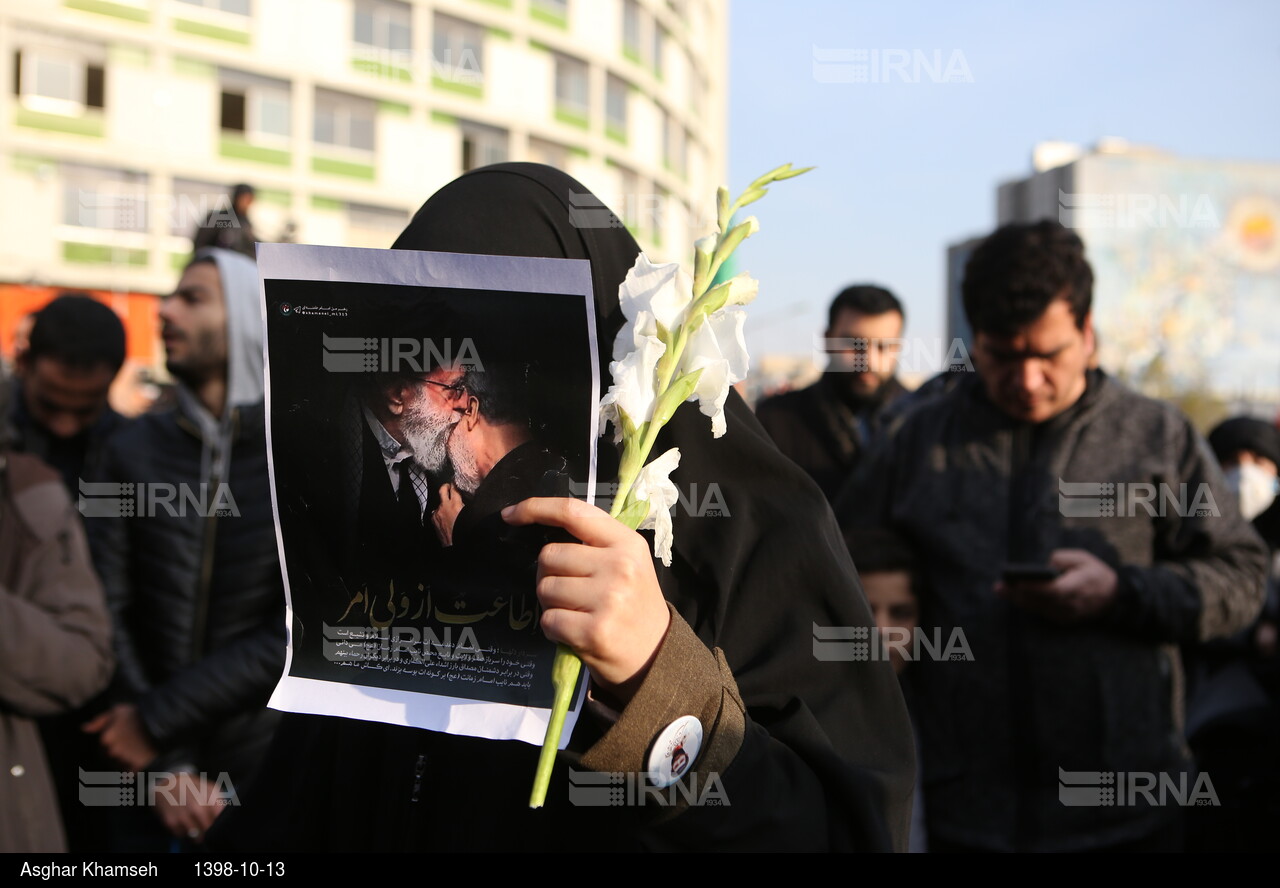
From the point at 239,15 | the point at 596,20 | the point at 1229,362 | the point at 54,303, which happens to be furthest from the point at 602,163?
the point at 1229,362

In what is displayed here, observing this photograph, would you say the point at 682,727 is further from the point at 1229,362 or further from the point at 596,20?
the point at 1229,362

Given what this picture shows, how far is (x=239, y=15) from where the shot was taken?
22938mm

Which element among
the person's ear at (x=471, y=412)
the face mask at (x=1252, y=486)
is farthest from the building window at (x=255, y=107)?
the person's ear at (x=471, y=412)

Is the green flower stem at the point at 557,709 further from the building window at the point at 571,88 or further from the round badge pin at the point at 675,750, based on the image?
the building window at the point at 571,88

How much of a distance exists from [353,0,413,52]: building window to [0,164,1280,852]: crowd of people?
2356cm

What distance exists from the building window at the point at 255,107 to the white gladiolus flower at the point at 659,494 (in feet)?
80.5

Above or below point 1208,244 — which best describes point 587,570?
below

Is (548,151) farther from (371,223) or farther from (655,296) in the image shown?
(655,296)

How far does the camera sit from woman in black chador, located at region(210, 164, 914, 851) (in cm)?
108

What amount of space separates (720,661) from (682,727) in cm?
12

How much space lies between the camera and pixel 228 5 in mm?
22812
